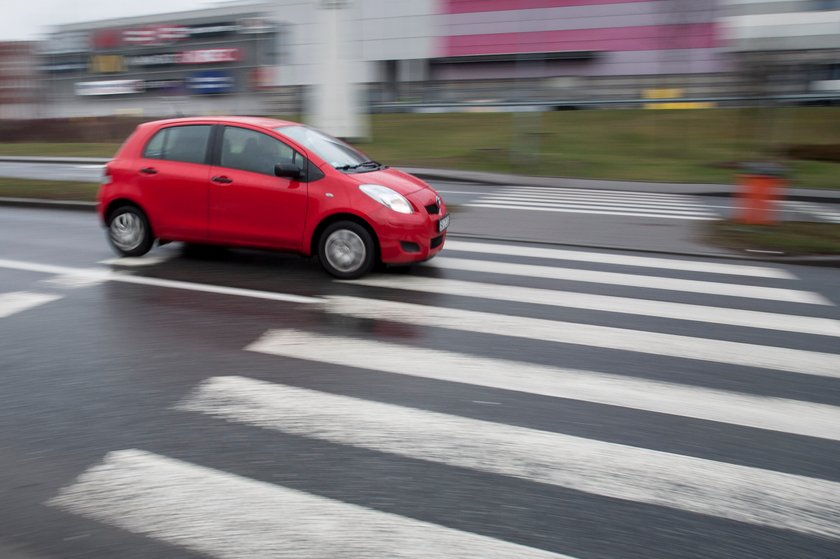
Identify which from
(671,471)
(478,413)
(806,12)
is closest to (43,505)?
(478,413)

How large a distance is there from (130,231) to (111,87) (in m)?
71.1

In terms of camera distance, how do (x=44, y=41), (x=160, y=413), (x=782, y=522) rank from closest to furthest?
1. (x=782, y=522)
2. (x=160, y=413)
3. (x=44, y=41)

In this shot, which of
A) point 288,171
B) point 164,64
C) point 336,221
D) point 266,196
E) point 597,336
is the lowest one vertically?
point 597,336

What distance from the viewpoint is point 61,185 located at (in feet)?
50.2

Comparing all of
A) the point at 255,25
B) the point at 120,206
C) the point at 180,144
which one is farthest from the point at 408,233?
the point at 255,25

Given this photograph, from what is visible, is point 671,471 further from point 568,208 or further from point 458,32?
point 458,32

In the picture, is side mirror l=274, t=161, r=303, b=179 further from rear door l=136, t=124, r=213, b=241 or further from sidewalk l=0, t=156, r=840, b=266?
sidewalk l=0, t=156, r=840, b=266

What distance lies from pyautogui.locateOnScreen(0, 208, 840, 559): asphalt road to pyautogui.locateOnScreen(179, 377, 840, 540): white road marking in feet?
0.05

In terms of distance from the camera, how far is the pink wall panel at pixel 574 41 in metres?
51.6

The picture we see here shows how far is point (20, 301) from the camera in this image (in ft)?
23.1

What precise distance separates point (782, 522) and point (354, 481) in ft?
6.63

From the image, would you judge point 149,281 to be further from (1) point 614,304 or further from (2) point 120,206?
(1) point 614,304

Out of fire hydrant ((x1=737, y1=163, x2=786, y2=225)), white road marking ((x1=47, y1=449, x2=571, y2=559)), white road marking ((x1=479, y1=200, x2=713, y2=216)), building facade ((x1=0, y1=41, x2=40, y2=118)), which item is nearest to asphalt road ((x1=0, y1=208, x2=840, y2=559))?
white road marking ((x1=47, y1=449, x2=571, y2=559))

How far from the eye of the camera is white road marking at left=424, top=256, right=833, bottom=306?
770 cm
